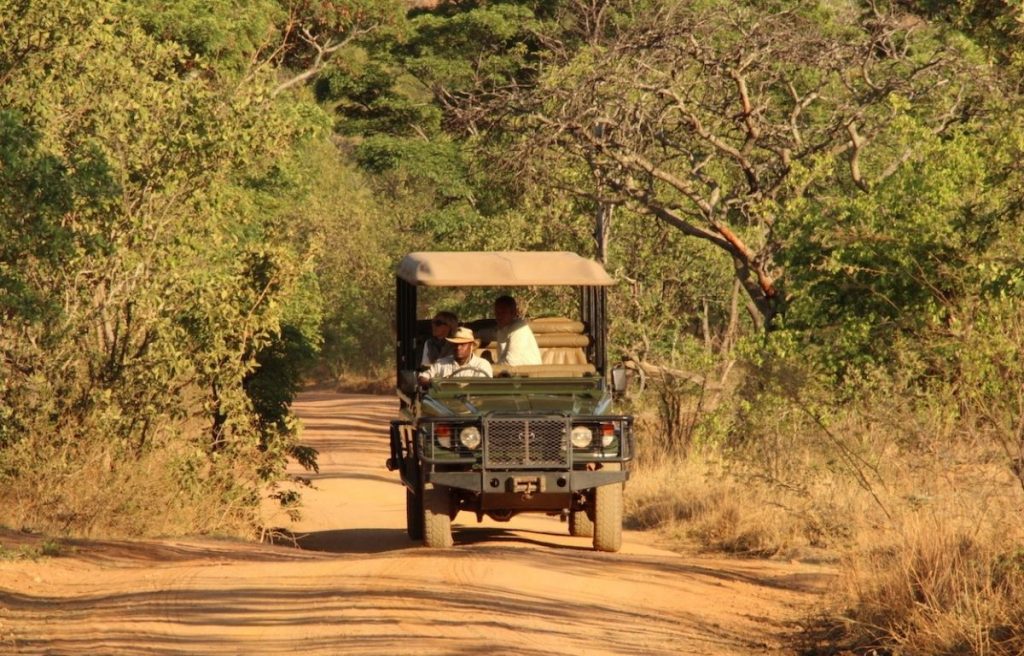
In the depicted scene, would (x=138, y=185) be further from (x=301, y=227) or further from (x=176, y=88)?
(x=301, y=227)

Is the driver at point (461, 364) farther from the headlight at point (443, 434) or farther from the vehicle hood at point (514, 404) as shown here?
the headlight at point (443, 434)

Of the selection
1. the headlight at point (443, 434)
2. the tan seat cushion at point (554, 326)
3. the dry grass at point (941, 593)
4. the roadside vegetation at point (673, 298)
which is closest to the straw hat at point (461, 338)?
the tan seat cushion at point (554, 326)

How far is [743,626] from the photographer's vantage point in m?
9.12

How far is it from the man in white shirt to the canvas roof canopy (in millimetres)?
221

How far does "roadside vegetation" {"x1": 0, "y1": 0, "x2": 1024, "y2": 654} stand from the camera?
978 cm

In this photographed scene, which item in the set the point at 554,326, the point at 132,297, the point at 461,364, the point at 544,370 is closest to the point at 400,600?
the point at 461,364

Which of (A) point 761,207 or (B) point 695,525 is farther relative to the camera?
(A) point 761,207

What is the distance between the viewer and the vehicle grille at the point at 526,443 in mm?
11578

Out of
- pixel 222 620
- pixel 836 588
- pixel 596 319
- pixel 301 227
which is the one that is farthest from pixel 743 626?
pixel 301 227

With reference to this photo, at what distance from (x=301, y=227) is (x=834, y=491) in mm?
35787

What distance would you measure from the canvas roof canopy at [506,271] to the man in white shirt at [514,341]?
0.22m

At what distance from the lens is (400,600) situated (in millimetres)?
9117

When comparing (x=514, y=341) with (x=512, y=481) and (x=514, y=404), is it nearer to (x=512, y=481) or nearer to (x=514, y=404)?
(x=514, y=404)

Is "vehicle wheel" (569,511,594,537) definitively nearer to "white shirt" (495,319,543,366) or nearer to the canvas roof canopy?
"white shirt" (495,319,543,366)
